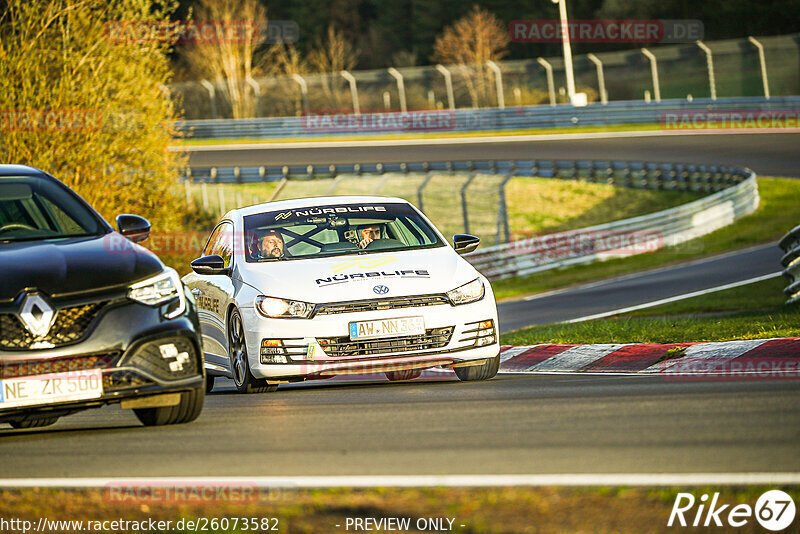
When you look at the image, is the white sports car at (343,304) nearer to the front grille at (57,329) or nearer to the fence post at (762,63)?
the front grille at (57,329)

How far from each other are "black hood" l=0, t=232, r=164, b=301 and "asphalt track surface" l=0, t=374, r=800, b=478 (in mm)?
930

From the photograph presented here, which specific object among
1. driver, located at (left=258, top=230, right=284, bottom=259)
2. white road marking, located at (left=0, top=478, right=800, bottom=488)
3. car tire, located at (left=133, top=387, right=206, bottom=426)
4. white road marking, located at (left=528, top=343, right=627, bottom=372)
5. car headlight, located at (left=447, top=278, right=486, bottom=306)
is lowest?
white road marking, located at (left=528, top=343, right=627, bottom=372)

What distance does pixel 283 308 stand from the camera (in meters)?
9.33

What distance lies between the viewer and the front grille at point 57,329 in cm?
675

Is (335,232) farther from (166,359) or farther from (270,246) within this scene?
(166,359)

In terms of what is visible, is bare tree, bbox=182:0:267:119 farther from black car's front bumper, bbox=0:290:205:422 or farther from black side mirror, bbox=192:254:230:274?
black car's front bumper, bbox=0:290:205:422

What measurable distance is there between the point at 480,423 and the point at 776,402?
5.54 ft

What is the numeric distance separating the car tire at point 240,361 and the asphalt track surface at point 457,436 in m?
0.82

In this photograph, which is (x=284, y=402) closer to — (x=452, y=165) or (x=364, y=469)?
(x=364, y=469)

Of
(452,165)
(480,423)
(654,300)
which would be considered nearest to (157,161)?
(654,300)

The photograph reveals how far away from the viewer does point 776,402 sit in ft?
22.9

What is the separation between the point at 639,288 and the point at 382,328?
44.5ft

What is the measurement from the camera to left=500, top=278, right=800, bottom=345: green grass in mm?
11594

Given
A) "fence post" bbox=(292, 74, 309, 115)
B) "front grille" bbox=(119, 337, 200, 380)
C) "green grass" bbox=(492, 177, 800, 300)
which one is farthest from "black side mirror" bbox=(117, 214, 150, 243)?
"fence post" bbox=(292, 74, 309, 115)
